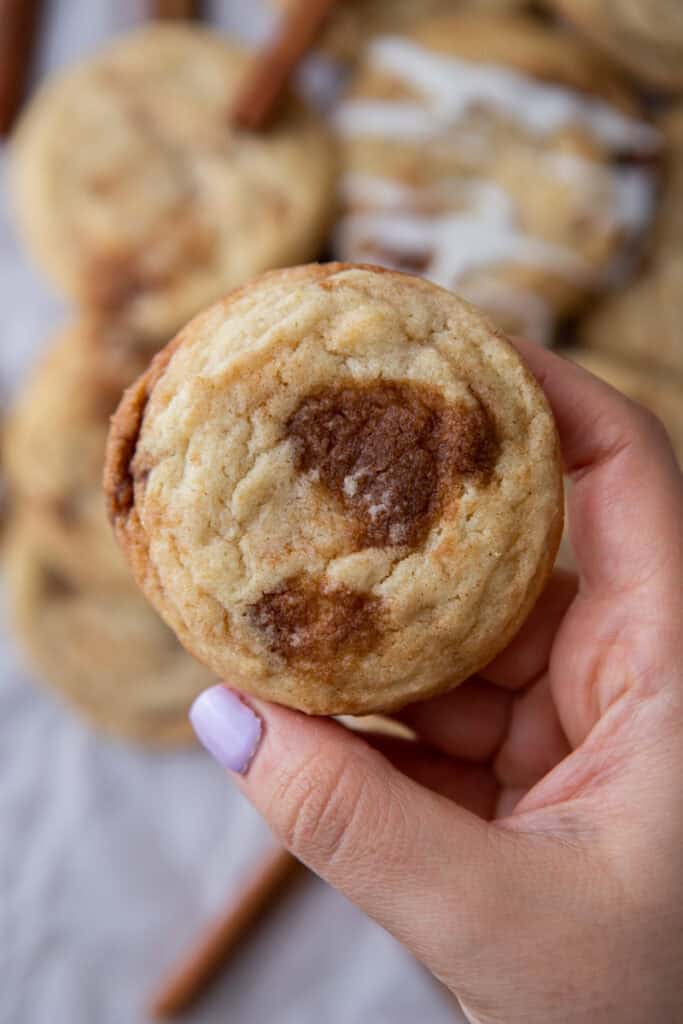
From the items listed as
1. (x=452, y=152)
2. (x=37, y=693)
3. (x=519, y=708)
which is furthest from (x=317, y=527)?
(x=37, y=693)

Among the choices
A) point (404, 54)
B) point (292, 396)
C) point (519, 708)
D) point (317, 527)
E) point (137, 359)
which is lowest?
point (519, 708)

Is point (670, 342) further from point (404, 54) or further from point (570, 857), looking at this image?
point (570, 857)

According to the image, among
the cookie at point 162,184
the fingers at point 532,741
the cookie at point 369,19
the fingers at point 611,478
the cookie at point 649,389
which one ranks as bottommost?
the fingers at point 532,741

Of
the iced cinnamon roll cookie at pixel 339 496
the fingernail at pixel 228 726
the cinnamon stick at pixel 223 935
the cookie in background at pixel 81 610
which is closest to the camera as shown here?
the iced cinnamon roll cookie at pixel 339 496

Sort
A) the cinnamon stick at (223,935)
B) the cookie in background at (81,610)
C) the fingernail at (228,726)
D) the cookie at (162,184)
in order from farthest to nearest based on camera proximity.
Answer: the cinnamon stick at (223,935) < the cookie in background at (81,610) < the cookie at (162,184) < the fingernail at (228,726)

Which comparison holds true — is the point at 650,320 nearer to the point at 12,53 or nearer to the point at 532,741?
the point at 532,741

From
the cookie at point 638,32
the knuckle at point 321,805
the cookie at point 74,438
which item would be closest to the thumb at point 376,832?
the knuckle at point 321,805

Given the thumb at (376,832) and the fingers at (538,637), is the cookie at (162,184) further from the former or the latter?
the thumb at (376,832)
